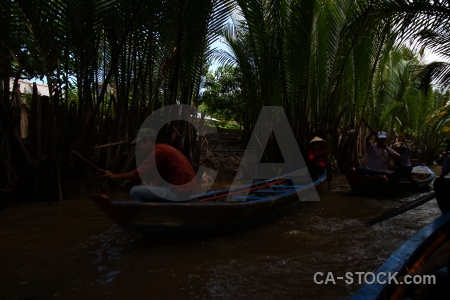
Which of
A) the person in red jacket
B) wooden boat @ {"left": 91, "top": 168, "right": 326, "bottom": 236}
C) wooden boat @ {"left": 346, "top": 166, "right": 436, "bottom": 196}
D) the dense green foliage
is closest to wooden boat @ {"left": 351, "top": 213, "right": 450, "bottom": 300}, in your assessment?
wooden boat @ {"left": 91, "top": 168, "right": 326, "bottom": 236}

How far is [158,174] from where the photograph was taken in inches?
153

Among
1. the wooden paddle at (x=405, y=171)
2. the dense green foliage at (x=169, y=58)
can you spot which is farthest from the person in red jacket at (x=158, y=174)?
the wooden paddle at (x=405, y=171)

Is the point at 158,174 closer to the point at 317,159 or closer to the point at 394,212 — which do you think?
the point at 394,212

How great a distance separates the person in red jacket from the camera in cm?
379

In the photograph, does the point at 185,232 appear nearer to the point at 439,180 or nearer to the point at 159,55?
the point at 439,180

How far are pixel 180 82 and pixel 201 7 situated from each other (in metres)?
1.68

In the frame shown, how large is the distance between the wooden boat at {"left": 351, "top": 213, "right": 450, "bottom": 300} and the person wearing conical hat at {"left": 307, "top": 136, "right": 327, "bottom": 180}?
4.69m

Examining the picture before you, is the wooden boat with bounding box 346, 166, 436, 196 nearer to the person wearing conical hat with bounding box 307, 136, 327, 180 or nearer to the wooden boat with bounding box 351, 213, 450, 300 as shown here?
the person wearing conical hat with bounding box 307, 136, 327, 180

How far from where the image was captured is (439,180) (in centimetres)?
328

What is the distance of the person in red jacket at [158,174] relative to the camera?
3.79m

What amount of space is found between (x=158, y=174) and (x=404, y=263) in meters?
2.64

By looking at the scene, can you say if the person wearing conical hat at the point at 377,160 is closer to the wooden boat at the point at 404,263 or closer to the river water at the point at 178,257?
the river water at the point at 178,257

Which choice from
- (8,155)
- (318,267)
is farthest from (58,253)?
(318,267)

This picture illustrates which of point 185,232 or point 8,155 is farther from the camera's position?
point 8,155
